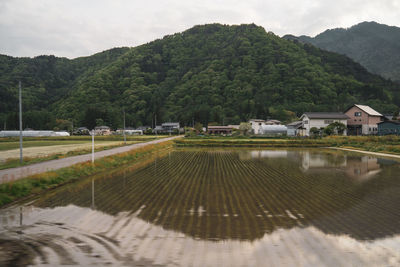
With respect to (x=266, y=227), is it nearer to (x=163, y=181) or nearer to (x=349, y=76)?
(x=163, y=181)

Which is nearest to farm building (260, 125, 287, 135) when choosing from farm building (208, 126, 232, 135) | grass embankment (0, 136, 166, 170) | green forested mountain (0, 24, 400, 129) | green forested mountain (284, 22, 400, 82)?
farm building (208, 126, 232, 135)

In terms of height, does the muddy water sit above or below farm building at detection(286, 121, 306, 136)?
below

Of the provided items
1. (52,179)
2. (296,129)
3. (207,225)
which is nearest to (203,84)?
(296,129)

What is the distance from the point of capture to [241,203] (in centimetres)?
852

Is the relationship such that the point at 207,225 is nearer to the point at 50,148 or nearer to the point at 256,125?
the point at 50,148

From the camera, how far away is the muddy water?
194 inches

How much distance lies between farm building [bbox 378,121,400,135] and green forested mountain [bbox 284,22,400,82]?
9464 centimetres

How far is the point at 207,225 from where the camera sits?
652 cm

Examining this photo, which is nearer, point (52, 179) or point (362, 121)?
point (52, 179)

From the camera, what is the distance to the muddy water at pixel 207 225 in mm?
4922

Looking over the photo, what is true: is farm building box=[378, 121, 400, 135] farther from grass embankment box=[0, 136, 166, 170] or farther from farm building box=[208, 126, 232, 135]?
grass embankment box=[0, 136, 166, 170]

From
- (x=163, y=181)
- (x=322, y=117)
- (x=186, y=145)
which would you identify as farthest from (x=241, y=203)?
(x=322, y=117)

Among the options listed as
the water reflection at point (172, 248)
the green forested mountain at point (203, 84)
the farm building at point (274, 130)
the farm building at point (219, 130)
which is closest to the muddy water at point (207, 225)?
the water reflection at point (172, 248)

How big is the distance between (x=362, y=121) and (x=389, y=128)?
21.3 ft
